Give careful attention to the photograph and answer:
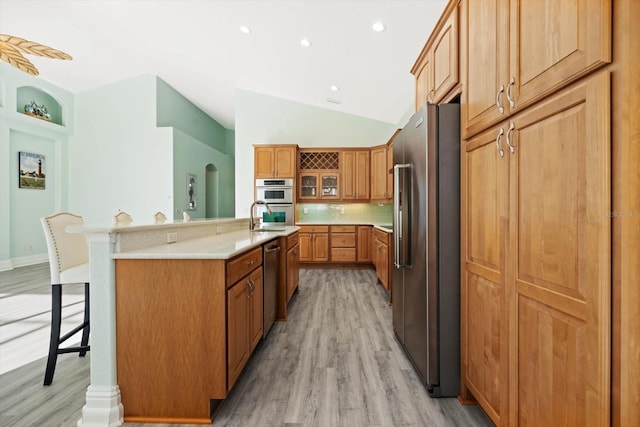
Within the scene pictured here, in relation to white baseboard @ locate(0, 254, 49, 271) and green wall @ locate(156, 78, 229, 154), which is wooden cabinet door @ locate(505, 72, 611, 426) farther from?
green wall @ locate(156, 78, 229, 154)

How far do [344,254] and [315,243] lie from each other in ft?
1.93

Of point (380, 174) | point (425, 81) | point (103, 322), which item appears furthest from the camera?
point (380, 174)

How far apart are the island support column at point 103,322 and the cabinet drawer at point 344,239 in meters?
4.54

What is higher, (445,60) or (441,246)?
(445,60)

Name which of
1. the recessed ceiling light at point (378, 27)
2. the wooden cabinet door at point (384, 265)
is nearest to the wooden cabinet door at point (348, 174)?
the wooden cabinet door at point (384, 265)

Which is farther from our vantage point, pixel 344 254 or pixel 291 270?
pixel 344 254

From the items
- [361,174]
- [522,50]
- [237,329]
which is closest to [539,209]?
[522,50]

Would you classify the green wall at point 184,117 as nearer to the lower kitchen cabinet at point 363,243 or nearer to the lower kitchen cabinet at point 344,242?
the lower kitchen cabinet at point 344,242

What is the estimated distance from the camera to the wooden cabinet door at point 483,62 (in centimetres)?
135

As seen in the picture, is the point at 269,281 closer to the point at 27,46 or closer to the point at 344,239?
the point at 27,46

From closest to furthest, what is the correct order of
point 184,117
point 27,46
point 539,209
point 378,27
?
point 539,209, point 27,46, point 378,27, point 184,117

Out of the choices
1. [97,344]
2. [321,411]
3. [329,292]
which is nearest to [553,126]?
[321,411]

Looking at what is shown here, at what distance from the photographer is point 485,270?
1524 millimetres

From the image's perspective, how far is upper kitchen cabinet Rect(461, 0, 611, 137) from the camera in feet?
2.93
